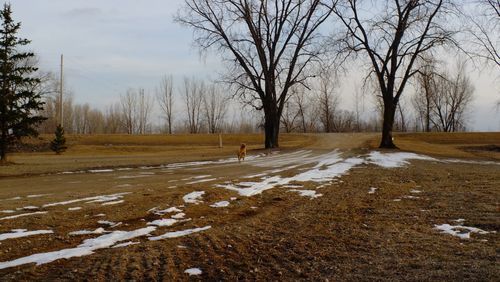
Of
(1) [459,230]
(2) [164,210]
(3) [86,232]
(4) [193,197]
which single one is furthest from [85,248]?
(1) [459,230]

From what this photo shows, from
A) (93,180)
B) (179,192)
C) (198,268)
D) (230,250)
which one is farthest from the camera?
(93,180)

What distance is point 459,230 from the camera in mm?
7246

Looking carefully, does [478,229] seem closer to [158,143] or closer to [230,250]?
[230,250]

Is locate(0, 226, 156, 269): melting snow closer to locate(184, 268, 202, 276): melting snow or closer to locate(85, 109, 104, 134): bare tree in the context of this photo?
locate(184, 268, 202, 276): melting snow

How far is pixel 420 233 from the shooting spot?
23.4 feet

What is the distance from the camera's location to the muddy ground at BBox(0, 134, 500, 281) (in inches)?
206

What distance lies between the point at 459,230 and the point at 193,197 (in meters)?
5.60

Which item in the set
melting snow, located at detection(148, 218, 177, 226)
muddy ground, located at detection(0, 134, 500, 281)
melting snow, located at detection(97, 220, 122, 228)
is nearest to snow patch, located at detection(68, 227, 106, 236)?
muddy ground, located at detection(0, 134, 500, 281)

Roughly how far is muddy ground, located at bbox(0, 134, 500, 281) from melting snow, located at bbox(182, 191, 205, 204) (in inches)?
7.0

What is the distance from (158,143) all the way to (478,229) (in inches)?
1911

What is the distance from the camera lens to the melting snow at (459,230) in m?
6.96

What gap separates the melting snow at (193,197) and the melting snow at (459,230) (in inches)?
192

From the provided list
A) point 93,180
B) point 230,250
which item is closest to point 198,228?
point 230,250

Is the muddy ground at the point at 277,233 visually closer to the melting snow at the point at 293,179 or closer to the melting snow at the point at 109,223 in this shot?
the melting snow at the point at 109,223
